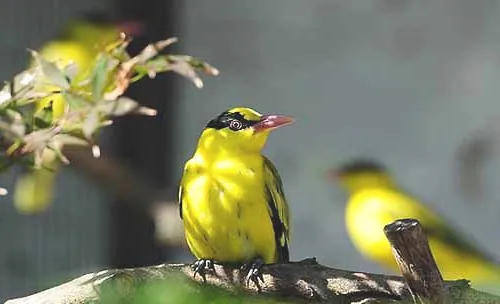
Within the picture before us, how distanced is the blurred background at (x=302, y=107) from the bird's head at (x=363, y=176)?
226mm

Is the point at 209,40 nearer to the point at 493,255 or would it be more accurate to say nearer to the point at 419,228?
the point at 493,255

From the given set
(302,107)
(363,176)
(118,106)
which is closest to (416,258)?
(118,106)

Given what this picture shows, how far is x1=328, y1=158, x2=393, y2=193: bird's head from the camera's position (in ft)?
7.91

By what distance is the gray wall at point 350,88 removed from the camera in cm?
266

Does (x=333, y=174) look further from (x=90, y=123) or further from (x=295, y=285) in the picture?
(x=90, y=123)

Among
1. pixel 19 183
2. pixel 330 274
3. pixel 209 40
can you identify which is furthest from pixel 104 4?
pixel 330 274

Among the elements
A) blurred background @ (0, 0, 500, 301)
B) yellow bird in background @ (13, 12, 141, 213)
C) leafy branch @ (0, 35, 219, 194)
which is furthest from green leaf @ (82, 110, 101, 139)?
blurred background @ (0, 0, 500, 301)

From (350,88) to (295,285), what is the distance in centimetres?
163

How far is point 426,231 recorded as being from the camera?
7.09 feet

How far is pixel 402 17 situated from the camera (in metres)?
2.70

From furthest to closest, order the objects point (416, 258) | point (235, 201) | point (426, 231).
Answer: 1. point (426, 231)
2. point (235, 201)
3. point (416, 258)

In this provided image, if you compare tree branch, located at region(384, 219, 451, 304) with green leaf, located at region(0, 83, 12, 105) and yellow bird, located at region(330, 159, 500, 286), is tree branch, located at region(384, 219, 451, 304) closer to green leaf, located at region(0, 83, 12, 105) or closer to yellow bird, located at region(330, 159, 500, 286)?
green leaf, located at region(0, 83, 12, 105)

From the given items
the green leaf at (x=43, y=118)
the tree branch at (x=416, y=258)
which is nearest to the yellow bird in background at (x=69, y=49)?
the green leaf at (x=43, y=118)

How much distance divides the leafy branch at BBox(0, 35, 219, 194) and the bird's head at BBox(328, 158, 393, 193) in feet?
4.29
